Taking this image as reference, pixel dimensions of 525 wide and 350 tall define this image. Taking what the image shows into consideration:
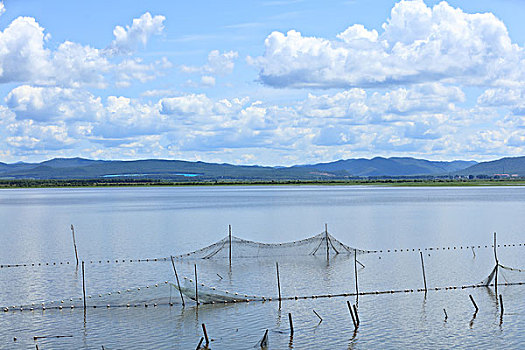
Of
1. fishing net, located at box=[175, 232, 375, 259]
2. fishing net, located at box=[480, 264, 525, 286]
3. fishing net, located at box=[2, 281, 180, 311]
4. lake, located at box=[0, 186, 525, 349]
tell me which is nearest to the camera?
lake, located at box=[0, 186, 525, 349]

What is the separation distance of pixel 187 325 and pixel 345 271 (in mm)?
11722

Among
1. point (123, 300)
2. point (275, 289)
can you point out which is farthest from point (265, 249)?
point (123, 300)

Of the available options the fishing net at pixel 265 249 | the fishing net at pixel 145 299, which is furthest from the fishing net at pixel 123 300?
the fishing net at pixel 265 249

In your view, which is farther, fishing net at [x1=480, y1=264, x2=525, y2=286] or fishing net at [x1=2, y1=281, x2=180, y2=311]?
fishing net at [x1=480, y1=264, x2=525, y2=286]

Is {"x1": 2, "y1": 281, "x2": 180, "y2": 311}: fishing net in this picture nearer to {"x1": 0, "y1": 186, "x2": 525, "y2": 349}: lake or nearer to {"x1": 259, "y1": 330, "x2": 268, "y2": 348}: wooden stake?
{"x1": 0, "y1": 186, "x2": 525, "y2": 349}: lake

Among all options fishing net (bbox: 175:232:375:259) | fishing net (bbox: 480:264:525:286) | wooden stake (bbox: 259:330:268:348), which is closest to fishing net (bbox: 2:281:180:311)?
wooden stake (bbox: 259:330:268:348)

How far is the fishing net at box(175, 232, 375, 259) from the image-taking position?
3469 cm

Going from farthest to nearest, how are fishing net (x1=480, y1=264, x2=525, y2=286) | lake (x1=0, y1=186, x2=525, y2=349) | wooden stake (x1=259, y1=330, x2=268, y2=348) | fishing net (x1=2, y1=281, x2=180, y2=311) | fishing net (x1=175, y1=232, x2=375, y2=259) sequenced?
fishing net (x1=175, y1=232, x2=375, y2=259)
fishing net (x1=480, y1=264, x2=525, y2=286)
fishing net (x1=2, y1=281, x2=180, y2=311)
lake (x1=0, y1=186, x2=525, y2=349)
wooden stake (x1=259, y1=330, x2=268, y2=348)

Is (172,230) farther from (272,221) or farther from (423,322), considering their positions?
(423,322)

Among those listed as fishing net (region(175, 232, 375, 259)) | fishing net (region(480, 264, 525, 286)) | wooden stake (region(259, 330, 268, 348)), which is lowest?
wooden stake (region(259, 330, 268, 348))

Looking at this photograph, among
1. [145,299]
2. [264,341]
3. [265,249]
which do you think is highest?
[265,249]

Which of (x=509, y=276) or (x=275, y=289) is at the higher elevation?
(x=509, y=276)

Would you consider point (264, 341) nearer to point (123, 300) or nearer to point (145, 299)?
point (145, 299)

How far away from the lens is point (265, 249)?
116 ft
